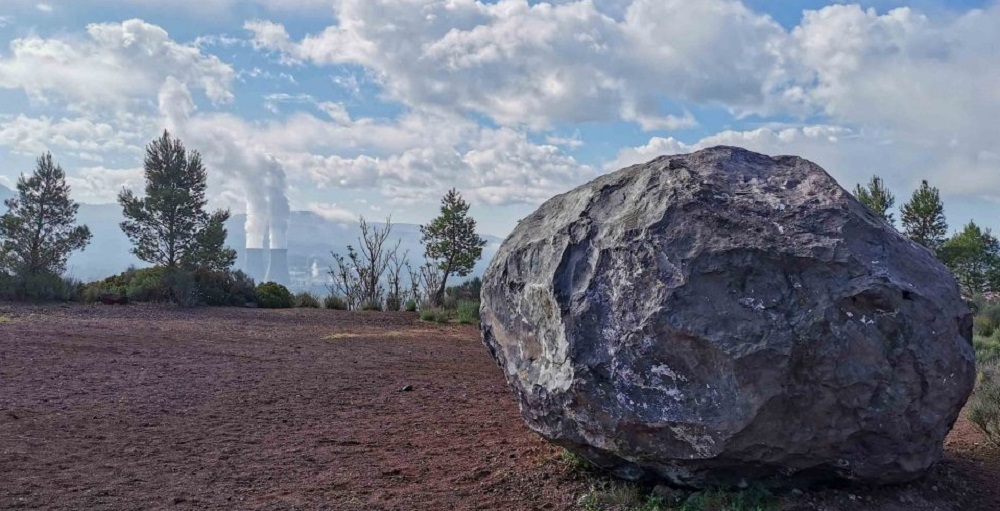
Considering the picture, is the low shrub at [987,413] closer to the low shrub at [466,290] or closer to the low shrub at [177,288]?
the low shrub at [466,290]

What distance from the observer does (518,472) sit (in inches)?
242

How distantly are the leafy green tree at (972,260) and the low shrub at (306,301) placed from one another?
1824 cm

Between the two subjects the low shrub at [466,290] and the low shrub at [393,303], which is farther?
the low shrub at [393,303]

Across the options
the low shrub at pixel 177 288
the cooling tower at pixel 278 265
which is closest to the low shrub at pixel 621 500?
the low shrub at pixel 177 288

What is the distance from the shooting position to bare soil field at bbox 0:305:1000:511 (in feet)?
18.2

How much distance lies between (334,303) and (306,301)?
2.69 ft

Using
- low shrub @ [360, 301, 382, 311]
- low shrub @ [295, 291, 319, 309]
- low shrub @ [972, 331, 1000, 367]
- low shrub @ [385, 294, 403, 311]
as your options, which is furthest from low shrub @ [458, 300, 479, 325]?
low shrub @ [972, 331, 1000, 367]

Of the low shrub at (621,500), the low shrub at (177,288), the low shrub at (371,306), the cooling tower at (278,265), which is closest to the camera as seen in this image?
the low shrub at (621,500)

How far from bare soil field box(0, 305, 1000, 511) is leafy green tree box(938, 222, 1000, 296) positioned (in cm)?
1772

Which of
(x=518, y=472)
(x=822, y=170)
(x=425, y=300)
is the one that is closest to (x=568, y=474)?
(x=518, y=472)

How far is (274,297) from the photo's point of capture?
2286 cm

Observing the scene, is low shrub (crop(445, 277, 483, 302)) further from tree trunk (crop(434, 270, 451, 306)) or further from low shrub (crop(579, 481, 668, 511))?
low shrub (crop(579, 481, 668, 511))

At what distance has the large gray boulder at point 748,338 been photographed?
475cm

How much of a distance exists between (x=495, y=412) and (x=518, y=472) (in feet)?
6.82
